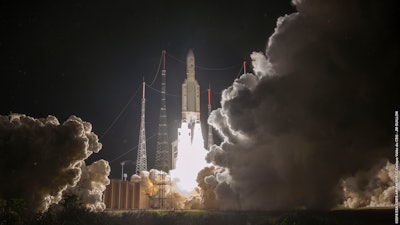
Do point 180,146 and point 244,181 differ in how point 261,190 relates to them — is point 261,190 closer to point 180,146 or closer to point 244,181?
point 244,181

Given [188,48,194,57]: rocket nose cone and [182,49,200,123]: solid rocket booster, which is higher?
[188,48,194,57]: rocket nose cone

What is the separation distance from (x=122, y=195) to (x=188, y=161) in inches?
588

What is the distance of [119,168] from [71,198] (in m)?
85.0

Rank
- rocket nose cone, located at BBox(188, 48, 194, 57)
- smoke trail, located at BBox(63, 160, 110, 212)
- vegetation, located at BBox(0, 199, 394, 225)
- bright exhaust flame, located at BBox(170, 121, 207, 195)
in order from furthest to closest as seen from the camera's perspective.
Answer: rocket nose cone, located at BBox(188, 48, 194, 57) → bright exhaust flame, located at BBox(170, 121, 207, 195) → smoke trail, located at BBox(63, 160, 110, 212) → vegetation, located at BBox(0, 199, 394, 225)

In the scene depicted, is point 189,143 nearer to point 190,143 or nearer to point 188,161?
point 190,143

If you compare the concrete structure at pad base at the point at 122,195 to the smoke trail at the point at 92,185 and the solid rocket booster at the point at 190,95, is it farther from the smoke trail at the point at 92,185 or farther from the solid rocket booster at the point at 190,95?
the solid rocket booster at the point at 190,95

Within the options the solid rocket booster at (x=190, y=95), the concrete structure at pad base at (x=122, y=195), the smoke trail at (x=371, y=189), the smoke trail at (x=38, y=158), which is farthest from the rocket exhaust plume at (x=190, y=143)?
the smoke trail at (x=38, y=158)

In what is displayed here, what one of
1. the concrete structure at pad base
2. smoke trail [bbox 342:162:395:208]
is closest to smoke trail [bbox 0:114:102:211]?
the concrete structure at pad base

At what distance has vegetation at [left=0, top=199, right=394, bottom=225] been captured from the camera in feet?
157

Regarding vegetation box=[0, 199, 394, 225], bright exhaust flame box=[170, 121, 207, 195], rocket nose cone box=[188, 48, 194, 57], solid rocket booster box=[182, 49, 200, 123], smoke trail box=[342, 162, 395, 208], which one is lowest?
vegetation box=[0, 199, 394, 225]

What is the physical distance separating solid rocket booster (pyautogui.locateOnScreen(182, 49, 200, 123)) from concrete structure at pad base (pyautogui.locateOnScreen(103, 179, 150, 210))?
19.2m

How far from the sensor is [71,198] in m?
54.4

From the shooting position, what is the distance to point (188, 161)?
95.4 m

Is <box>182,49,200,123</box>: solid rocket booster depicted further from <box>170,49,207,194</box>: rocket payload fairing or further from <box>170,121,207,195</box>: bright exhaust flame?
<box>170,121,207,195</box>: bright exhaust flame
